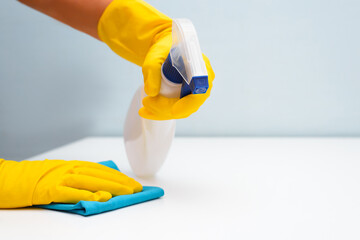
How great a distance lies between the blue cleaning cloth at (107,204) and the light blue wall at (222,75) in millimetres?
829

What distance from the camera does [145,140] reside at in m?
0.90

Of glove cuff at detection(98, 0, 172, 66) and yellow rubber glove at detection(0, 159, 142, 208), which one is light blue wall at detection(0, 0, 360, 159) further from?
yellow rubber glove at detection(0, 159, 142, 208)

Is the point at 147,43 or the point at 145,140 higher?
the point at 147,43

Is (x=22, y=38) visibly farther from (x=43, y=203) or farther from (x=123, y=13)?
(x=43, y=203)

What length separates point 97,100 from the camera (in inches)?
61.4

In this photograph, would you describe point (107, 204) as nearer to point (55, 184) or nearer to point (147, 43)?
point (55, 184)

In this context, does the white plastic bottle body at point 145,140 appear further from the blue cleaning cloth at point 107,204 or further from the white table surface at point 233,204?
the blue cleaning cloth at point 107,204

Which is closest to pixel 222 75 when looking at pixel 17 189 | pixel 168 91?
pixel 168 91

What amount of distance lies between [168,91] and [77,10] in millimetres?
332

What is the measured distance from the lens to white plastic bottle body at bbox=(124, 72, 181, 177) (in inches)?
34.9

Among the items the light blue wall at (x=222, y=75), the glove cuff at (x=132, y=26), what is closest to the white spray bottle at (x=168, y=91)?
the glove cuff at (x=132, y=26)

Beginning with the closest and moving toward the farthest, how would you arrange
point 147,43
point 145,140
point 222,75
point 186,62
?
point 186,62, point 147,43, point 145,140, point 222,75

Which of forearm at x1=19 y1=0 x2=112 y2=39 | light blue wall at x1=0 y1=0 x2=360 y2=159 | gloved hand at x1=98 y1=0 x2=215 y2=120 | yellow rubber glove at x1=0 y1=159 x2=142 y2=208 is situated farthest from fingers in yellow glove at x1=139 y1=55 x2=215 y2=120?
light blue wall at x1=0 y1=0 x2=360 y2=159

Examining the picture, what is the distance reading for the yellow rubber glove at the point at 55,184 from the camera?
67cm
